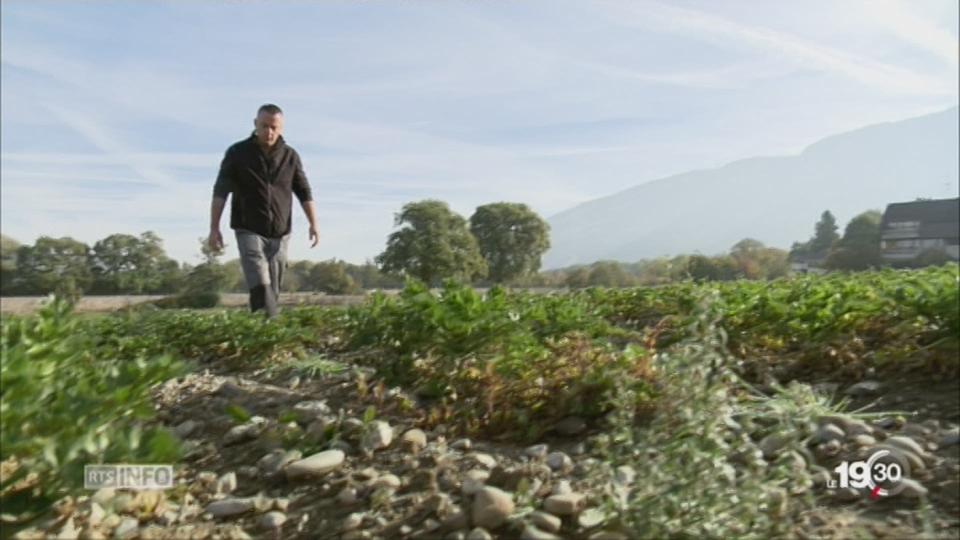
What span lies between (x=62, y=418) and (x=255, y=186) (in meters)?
4.93

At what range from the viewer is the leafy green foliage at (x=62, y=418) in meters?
1.76

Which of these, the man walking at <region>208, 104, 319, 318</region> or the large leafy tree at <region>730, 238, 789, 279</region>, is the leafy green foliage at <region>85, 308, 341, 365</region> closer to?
the man walking at <region>208, 104, 319, 318</region>

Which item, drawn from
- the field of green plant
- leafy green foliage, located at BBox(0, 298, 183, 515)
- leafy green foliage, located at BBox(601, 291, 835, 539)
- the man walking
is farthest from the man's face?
leafy green foliage, located at BBox(601, 291, 835, 539)

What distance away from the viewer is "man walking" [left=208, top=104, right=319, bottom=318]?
6.44 m

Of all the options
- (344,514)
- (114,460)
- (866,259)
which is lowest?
(344,514)

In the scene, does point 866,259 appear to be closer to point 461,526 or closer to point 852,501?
point 852,501

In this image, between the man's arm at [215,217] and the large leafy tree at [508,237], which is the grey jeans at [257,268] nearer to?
the man's arm at [215,217]

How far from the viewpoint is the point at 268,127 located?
651 centimetres

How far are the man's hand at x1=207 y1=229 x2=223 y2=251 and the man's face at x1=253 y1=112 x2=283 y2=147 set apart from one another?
0.90 meters

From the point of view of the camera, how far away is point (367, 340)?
3791 mm

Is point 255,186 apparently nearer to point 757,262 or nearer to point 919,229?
point 757,262

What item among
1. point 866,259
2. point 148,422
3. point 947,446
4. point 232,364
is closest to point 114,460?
point 148,422

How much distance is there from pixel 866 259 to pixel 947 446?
7.76 m

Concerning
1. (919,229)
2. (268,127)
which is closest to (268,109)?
(268,127)
